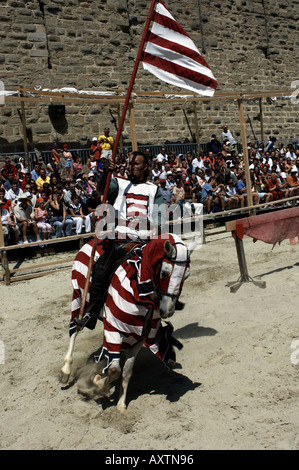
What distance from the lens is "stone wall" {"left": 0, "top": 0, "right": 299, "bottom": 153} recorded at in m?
15.1

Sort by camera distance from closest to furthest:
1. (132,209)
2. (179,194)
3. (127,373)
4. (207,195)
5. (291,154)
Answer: (127,373), (132,209), (179,194), (207,195), (291,154)

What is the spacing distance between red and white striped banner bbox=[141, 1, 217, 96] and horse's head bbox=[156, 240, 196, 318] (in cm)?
203

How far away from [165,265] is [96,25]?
15.1 metres

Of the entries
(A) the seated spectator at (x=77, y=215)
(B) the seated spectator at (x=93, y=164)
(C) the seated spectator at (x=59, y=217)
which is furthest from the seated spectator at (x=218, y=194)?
(C) the seated spectator at (x=59, y=217)

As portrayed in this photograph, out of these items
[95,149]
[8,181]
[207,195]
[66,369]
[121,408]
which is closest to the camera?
[121,408]

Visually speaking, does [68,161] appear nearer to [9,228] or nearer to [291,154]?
[9,228]

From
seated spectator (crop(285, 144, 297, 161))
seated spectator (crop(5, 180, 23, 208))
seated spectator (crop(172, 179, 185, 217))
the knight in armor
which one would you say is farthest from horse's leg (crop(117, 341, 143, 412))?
seated spectator (crop(285, 144, 297, 161))

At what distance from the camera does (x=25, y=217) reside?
35.4 ft

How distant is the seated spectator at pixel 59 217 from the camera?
1114 cm

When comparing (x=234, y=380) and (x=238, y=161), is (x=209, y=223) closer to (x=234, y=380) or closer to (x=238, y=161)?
(x=238, y=161)

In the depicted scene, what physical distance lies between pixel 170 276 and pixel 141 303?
47cm

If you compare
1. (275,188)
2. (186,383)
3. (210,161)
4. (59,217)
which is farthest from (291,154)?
(186,383)

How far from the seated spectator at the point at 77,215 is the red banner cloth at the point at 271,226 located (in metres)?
4.53
